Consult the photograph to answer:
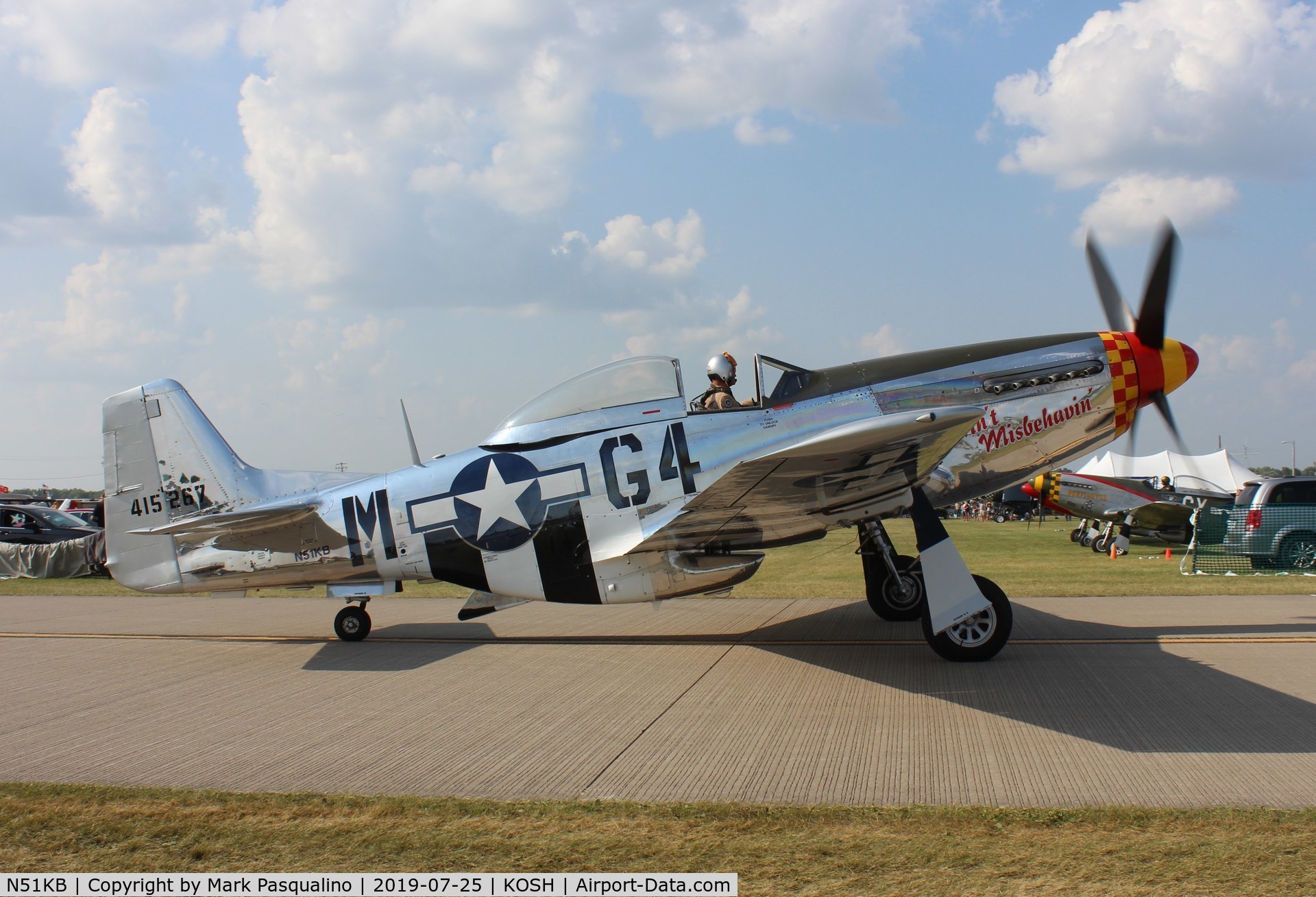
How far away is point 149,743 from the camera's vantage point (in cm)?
557

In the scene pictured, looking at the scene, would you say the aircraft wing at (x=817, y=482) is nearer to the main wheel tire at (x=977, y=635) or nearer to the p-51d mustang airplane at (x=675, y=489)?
the p-51d mustang airplane at (x=675, y=489)

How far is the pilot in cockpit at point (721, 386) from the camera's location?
7.81m

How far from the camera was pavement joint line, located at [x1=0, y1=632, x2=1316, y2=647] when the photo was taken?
321 inches

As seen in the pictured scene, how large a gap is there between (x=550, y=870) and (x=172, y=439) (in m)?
7.62

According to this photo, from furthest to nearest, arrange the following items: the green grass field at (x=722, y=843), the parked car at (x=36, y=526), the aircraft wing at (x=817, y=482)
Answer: the parked car at (x=36, y=526) → the aircraft wing at (x=817, y=482) → the green grass field at (x=722, y=843)

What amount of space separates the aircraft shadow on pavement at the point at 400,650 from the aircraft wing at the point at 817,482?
255 cm

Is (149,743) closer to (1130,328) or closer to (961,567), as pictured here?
(961,567)

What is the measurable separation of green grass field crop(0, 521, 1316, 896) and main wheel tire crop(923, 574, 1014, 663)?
324cm

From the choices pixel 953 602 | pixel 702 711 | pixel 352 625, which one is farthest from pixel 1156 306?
pixel 352 625

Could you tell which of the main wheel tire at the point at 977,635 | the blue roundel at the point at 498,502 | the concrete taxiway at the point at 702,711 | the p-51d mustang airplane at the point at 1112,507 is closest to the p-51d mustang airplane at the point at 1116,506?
the p-51d mustang airplane at the point at 1112,507

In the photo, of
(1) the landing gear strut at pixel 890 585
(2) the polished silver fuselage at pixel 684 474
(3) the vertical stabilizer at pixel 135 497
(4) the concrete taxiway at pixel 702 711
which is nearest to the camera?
(4) the concrete taxiway at pixel 702 711

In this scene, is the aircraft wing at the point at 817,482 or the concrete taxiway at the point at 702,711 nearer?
the concrete taxiway at the point at 702,711

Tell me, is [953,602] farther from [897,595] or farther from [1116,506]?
[1116,506]

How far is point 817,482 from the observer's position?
6.52 meters
